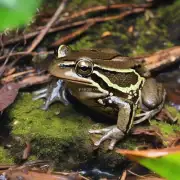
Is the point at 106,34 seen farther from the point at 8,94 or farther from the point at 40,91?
the point at 8,94

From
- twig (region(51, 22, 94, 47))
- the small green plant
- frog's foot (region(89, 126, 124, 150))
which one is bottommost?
frog's foot (region(89, 126, 124, 150))

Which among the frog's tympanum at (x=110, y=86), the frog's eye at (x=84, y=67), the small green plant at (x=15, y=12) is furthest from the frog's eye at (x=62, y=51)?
the small green plant at (x=15, y=12)

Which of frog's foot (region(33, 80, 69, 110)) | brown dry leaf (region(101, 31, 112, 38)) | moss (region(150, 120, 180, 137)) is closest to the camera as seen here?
moss (region(150, 120, 180, 137))

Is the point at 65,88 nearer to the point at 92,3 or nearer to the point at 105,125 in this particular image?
the point at 105,125

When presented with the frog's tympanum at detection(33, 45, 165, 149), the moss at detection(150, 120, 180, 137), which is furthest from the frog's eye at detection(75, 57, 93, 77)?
the moss at detection(150, 120, 180, 137)

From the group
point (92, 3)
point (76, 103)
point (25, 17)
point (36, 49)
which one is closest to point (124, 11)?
point (92, 3)

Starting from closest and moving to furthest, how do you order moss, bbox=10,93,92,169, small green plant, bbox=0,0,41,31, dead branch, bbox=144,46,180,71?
small green plant, bbox=0,0,41,31, moss, bbox=10,93,92,169, dead branch, bbox=144,46,180,71

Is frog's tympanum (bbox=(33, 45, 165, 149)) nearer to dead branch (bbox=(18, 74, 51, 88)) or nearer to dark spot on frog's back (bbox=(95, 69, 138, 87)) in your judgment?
dark spot on frog's back (bbox=(95, 69, 138, 87))

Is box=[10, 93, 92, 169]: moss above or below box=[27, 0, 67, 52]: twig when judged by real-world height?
below
